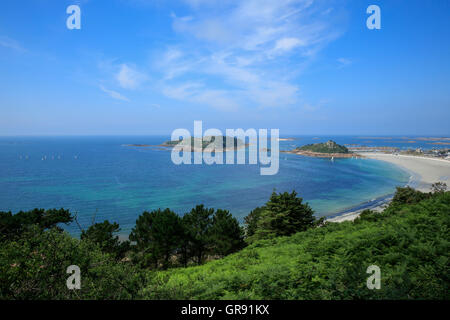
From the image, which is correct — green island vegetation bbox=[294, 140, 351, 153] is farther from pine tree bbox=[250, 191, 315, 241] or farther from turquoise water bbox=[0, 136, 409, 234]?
pine tree bbox=[250, 191, 315, 241]

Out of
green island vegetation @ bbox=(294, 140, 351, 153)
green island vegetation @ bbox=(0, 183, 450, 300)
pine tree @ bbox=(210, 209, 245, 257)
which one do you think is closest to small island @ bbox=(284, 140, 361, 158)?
green island vegetation @ bbox=(294, 140, 351, 153)

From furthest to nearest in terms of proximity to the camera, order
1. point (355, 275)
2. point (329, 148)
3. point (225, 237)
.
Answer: point (329, 148) < point (225, 237) < point (355, 275)

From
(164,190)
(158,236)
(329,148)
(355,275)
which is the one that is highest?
(329,148)

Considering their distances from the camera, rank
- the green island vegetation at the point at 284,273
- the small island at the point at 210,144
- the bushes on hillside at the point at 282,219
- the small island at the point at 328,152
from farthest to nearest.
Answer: the small island at the point at 210,144 < the small island at the point at 328,152 < the bushes on hillside at the point at 282,219 < the green island vegetation at the point at 284,273

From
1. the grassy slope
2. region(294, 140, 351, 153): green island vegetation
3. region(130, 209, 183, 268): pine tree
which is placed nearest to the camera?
the grassy slope

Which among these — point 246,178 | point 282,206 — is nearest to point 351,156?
point 246,178

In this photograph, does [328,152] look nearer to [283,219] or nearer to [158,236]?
[283,219]

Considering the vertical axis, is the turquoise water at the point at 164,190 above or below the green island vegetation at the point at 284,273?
below

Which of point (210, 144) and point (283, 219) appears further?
point (210, 144)

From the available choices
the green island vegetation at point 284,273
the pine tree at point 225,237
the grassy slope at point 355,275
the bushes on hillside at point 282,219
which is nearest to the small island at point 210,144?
the pine tree at point 225,237

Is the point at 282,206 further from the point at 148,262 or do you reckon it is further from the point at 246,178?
the point at 246,178

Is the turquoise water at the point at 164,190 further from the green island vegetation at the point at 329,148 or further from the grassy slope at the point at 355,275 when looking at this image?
the green island vegetation at the point at 329,148

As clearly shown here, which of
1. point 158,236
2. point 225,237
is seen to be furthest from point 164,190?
point 225,237
